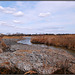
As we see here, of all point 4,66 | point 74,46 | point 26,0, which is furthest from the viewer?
point 74,46

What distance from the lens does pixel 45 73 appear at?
4.04 m

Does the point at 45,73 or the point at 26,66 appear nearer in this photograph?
the point at 45,73

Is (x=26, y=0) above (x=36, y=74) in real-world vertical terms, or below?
above

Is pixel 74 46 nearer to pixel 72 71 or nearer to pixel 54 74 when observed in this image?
pixel 72 71

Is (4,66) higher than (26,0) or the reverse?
the reverse

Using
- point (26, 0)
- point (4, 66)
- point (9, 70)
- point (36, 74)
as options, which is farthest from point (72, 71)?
point (26, 0)

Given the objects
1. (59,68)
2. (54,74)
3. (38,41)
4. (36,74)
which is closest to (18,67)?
(36,74)

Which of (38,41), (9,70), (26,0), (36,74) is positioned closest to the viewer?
(36,74)

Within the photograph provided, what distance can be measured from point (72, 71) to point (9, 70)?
339 cm

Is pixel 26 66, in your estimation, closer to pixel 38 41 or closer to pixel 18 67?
pixel 18 67

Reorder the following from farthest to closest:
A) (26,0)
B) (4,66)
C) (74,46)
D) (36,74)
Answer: (74,46)
(26,0)
(4,66)
(36,74)

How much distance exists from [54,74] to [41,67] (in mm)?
765

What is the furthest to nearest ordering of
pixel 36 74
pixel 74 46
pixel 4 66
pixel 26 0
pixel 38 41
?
pixel 38 41
pixel 74 46
pixel 26 0
pixel 4 66
pixel 36 74

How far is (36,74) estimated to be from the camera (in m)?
3.98
